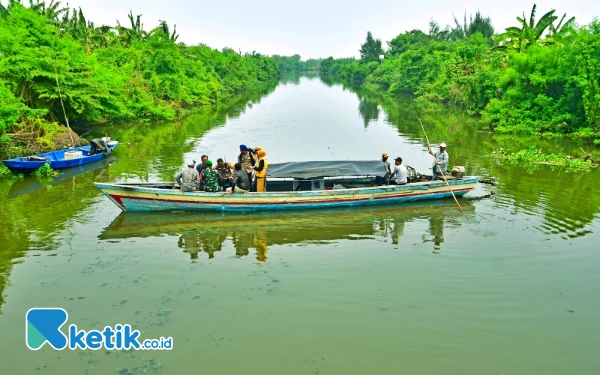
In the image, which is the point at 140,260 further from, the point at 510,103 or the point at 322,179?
the point at 510,103

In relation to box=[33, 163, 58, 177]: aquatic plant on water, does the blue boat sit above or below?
above

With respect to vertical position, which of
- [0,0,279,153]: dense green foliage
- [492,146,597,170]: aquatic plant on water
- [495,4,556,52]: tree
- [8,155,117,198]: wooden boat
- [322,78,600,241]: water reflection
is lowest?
[8,155,117,198]: wooden boat

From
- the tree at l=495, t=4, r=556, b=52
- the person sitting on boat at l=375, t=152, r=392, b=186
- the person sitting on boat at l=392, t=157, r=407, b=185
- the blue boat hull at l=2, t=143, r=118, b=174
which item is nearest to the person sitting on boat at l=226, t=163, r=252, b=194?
the person sitting on boat at l=375, t=152, r=392, b=186

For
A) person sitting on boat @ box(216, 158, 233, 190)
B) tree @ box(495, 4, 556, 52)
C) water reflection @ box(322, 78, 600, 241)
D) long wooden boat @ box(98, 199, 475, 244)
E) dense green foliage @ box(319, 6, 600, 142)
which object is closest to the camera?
long wooden boat @ box(98, 199, 475, 244)

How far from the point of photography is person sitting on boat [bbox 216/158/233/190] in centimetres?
1311

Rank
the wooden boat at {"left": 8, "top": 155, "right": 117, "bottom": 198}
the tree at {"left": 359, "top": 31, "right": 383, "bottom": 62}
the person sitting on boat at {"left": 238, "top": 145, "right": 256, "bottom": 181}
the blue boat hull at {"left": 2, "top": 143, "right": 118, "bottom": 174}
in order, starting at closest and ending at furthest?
the person sitting on boat at {"left": 238, "top": 145, "right": 256, "bottom": 181} → the wooden boat at {"left": 8, "top": 155, "right": 117, "bottom": 198} → the blue boat hull at {"left": 2, "top": 143, "right": 118, "bottom": 174} → the tree at {"left": 359, "top": 31, "right": 383, "bottom": 62}

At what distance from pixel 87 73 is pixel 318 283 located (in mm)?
19804

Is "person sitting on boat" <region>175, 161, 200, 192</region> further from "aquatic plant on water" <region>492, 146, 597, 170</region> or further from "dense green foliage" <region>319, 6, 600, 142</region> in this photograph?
"dense green foliage" <region>319, 6, 600, 142</region>

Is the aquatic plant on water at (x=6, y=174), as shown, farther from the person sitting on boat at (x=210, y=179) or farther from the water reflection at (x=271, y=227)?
the person sitting on boat at (x=210, y=179)

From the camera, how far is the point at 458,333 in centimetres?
700

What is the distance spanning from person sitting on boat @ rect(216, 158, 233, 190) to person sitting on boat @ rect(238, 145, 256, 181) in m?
0.45

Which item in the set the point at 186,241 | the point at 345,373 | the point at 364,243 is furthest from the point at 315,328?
the point at 186,241

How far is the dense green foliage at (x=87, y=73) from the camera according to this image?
19547 millimetres

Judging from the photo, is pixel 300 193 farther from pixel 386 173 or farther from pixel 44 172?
pixel 44 172
